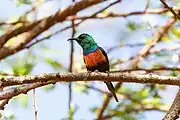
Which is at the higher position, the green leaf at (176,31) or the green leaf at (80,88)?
the green leaf at (176,31)

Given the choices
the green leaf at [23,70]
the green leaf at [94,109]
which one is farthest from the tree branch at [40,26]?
the green leaf at [94,109]

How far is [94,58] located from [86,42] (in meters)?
0.20

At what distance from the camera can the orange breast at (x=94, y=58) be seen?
145 inches

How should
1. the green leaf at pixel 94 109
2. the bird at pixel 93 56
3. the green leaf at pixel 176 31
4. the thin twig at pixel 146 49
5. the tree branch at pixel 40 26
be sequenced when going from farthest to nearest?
the green leaf at pixel 94 109 → the green leaf at pixel 176 31 → the thin twig at pixel 146 49 → the tree branch at pixel 40 26 → the bird at pixel 93 56

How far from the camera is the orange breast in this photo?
368cm

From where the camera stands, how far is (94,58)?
369cm

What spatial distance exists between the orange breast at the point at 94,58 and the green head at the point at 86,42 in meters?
0.05

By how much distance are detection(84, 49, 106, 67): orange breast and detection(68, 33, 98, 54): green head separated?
49 millimetres

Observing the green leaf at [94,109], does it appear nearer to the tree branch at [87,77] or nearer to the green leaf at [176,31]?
the green leaf at [176,31]

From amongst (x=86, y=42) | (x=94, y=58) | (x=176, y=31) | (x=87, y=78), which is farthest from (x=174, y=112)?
(x=176, y=31)

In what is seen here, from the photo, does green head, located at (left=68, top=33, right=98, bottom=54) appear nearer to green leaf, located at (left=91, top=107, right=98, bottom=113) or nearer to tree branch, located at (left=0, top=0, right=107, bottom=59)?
tree branch, located at (left=0, top=0, right=107, bottom=59)

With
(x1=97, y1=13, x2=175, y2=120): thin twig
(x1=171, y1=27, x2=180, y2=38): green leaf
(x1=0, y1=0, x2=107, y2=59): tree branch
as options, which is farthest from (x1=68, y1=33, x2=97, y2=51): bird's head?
(x1=171, y1=27, x2=180, y2=38): green leaf

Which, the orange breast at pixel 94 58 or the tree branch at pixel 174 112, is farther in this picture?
the orange breast at pixel 94 58

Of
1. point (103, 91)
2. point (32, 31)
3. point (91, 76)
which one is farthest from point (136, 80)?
point (103, 91)
